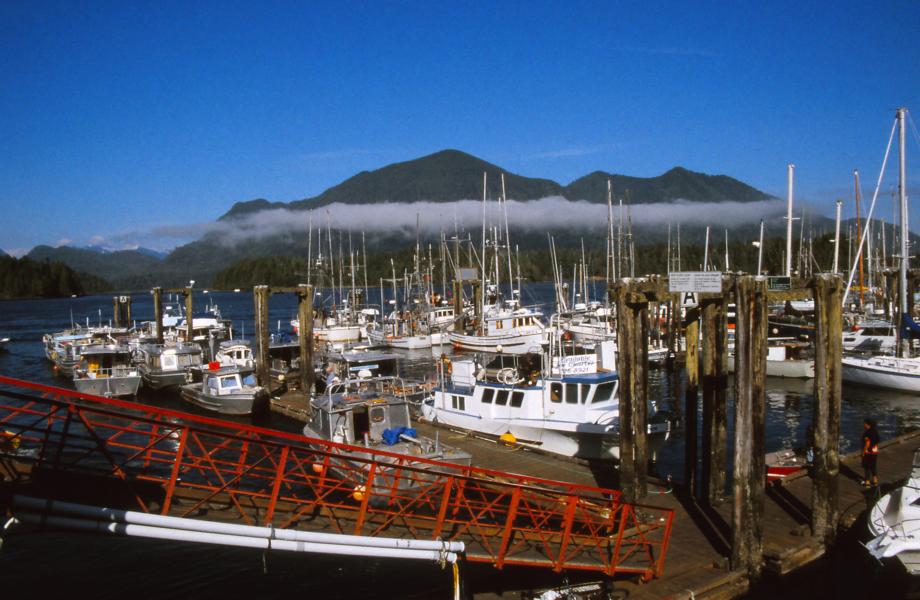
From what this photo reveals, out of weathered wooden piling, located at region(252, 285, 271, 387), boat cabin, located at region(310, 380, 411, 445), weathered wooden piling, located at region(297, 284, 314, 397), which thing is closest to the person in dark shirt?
boat cabin, located at region(310, 380, 411, 445)

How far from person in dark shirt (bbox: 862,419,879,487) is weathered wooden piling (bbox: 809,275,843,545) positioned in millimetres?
3746

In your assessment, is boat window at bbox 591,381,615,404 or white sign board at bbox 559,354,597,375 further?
white sign board at bbox 559,354,597,375

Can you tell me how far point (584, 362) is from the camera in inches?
1089

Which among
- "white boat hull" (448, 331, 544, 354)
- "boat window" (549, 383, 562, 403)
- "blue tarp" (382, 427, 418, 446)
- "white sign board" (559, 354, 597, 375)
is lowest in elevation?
"white boat hull" (448, 331, 544, 354)

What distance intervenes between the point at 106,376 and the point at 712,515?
37.2 m

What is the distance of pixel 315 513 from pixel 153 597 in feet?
18.5

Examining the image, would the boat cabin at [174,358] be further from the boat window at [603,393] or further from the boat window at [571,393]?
the boat window at [603,393]

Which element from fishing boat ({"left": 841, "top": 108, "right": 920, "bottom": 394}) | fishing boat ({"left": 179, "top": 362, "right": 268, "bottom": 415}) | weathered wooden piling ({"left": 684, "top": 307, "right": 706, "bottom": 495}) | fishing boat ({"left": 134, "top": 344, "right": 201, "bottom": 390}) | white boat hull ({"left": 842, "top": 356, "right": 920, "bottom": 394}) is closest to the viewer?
weathered wooden piling ({"left": 684, "top": 307, "right": 706, "bottom": 495})

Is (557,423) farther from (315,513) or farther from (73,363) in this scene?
(73,363)

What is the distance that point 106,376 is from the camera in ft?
135

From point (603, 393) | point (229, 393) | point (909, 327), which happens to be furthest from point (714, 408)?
point (909, 327)

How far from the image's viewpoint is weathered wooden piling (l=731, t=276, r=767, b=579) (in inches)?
513

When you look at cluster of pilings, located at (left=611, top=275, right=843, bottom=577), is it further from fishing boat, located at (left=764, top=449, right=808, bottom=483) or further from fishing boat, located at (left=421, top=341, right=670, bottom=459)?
fishing boat, located at (left=421, top=341, right=670, bottom=459)

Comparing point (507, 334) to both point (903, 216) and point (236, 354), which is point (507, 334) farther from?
point (903, 216)
